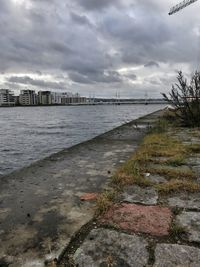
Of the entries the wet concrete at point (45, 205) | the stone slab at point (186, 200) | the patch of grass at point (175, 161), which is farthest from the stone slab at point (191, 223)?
the patch of grass at point (175, 161)

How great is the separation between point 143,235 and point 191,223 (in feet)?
1.81

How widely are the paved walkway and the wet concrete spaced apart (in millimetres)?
209

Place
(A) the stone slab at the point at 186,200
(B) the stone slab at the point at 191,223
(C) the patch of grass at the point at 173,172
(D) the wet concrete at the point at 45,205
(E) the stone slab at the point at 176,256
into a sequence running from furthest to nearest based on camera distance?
(C) the patch of grass at the point at 173,172, (A) the stone slab at the point at 186,200, (B) the stone slab at the point at 191,223, (D) the wet concrete at the point at 45,205, (E) the stone slab at the point at 176,256

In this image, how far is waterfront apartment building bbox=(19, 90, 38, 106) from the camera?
7323 inches

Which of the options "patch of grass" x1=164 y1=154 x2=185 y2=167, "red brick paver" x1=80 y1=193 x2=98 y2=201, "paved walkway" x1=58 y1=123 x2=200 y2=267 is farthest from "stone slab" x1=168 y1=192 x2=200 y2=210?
"patch of grass" x1=164 y1=154 x2=185 y2=167

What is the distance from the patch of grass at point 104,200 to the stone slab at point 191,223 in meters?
0.78

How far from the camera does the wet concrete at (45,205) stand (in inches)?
99.5

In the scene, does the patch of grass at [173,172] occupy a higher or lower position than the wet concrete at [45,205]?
higher

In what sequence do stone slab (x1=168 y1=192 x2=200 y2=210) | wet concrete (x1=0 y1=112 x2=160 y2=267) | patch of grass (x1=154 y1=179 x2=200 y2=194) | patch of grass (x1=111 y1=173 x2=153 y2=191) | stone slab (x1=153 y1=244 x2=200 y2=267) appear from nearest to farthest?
stone slab (x1=153 y1=244 x2=200 y2=267) < wet concrete (x1=0 y1=112 x2=160 y2=267) < stone slab (x1=168 y1=192 x2=200 y2=210) < patch of grass (x1=154 y1=179 x2=200 y2=194) < patch of grass (x1=111 y1=173 x2=153 y2=191)

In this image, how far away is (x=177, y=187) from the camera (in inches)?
157

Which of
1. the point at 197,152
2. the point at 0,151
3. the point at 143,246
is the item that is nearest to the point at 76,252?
the point at 143,246

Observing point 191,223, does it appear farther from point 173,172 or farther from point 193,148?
point 193,148

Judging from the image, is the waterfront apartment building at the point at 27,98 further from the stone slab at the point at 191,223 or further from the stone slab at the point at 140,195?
the stone slab at the point at 191,223

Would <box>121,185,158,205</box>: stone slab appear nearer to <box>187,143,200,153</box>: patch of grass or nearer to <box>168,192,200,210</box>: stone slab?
<box>168,192,200,210</box>: stone slab
